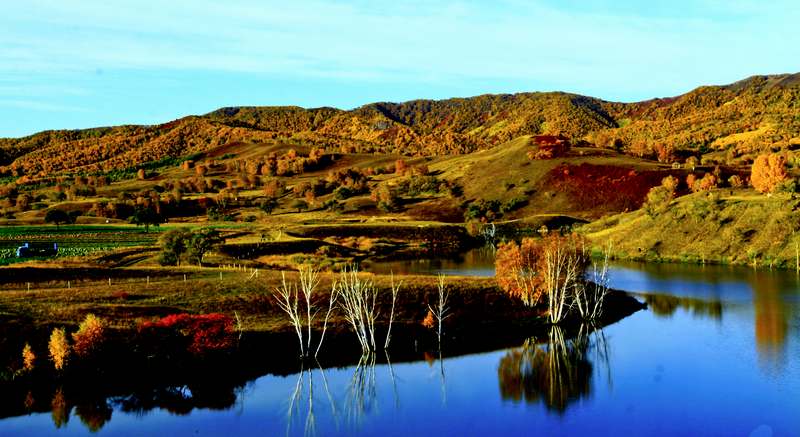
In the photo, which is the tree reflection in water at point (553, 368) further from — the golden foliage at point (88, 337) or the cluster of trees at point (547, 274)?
the golden foliage at point (88, 337)

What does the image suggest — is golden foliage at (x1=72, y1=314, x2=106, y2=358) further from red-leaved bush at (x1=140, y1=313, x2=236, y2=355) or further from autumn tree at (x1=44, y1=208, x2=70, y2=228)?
autumn tree at (x1=44, y1=208, x2=70, y2=228)

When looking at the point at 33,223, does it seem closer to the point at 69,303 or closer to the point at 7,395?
the point at 69,303

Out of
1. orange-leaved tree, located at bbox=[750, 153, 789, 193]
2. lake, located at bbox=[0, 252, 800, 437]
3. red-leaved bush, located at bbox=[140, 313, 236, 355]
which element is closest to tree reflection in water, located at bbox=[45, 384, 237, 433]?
lake, located at bbox=[0, 252, 800, 437]

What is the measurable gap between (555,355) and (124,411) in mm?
32391

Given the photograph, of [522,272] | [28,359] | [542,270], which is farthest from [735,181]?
[28,359]

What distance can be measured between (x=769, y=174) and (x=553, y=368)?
103952 millimetres

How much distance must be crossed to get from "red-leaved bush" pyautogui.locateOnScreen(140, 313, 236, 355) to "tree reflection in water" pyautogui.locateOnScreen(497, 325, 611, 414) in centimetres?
2088

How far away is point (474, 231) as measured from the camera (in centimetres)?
16750

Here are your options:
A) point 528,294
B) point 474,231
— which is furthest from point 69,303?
point 474,231

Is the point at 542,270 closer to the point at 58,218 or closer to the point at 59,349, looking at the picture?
the point at 59,349

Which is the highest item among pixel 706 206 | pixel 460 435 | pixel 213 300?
pixel 706 206

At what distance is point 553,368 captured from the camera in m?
53.5

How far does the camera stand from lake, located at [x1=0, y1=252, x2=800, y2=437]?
41344 millimetres

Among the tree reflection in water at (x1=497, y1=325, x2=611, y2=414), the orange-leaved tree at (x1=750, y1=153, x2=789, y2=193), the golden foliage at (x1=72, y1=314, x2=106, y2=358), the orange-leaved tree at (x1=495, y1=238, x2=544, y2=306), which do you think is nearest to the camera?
the tree reflection in water at (x1=497, y1=325, x2=611, y2=414)
